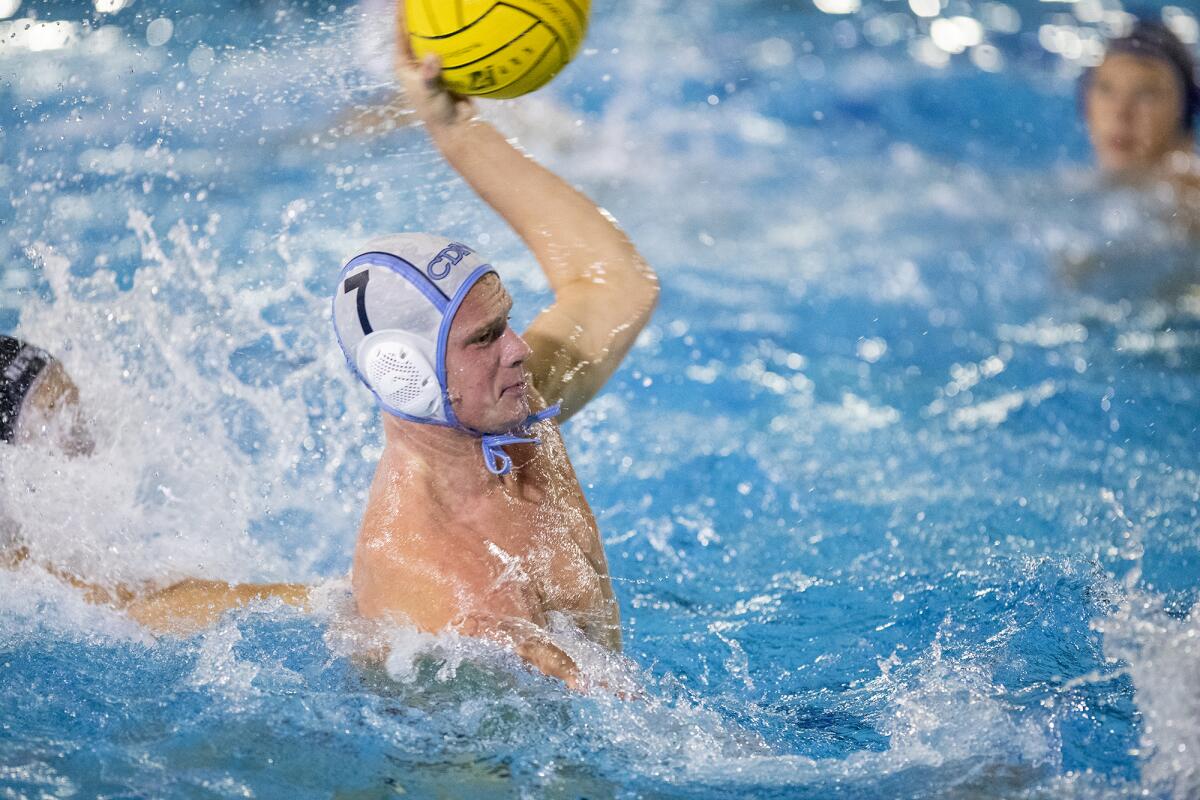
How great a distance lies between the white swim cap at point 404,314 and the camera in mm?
2668

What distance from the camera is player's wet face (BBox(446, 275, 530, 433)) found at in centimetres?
271

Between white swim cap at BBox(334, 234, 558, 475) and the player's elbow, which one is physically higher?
white swim cap at BBox(334, 234, 558, 475)

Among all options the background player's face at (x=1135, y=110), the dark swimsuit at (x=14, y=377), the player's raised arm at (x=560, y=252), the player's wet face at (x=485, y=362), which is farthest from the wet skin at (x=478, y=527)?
the background player's face at (x=1135, y=110)

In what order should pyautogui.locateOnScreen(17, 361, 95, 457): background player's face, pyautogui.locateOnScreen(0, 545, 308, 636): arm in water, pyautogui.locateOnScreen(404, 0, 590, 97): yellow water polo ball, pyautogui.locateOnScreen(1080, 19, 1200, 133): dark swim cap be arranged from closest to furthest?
pyautogui.locateOnScreen(404, 0, 590, 97): yellow water polo ball
pyautogui.locateOnScreen(0, 545, 308, 636): arm in water
pyautogui.locateOnScreen(17, 361, 95, 457): background player's face
pyautogui.locateOnScreen(1080, 19, 1200, 133): dark swim cap

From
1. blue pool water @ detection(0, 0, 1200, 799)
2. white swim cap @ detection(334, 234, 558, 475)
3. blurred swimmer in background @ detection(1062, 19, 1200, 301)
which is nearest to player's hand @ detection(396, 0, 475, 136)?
blue pool water @ detection(0, 0, 1200, 799)

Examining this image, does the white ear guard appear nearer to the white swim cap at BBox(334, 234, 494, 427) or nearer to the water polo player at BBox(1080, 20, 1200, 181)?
the white swim cap at BBox(334, 234, 494, 427)

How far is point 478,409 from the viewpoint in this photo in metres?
2.76

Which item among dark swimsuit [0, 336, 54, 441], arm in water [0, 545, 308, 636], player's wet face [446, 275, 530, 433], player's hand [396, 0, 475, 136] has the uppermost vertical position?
player's hand [396, 0, 475, 136]

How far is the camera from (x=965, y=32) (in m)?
9.68

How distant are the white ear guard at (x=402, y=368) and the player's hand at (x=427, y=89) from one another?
28.7 inches

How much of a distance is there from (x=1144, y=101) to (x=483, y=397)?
5.29 meters

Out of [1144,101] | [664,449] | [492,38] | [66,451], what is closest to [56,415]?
[66,451]

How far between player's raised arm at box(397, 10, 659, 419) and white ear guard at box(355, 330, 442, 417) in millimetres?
479

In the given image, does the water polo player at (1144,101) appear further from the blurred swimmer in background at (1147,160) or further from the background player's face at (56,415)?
the background player's face at (56,415)
